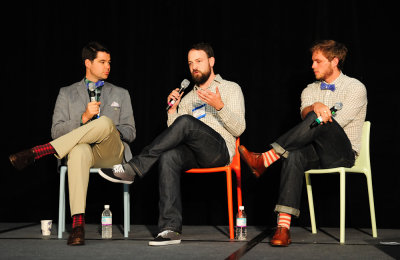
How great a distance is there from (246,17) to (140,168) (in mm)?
1599

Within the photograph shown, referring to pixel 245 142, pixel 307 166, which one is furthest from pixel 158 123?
pixel 307 166

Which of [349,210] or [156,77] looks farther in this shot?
[156,77]

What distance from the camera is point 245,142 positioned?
4.07 meters

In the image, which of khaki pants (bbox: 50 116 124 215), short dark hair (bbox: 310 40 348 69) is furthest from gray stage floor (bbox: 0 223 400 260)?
short dark hair (bbox: 310 40 348 69)

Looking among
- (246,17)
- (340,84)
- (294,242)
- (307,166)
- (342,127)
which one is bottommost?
(294,242)

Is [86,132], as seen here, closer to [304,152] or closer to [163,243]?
[163,243]

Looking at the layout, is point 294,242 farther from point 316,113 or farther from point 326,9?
point 326,9

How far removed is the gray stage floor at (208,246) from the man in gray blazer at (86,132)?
23 cm

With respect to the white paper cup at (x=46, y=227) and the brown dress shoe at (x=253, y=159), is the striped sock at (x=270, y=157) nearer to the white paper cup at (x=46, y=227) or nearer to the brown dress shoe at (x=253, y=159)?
the brown dress shoe at (x=253, y=159)

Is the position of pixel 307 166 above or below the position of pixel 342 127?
below

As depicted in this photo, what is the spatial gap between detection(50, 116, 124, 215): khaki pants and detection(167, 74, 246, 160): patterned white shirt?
512 mm

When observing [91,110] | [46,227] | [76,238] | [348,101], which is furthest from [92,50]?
→ [348,101]

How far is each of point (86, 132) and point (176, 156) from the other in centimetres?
54

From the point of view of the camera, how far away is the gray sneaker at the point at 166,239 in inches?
118
